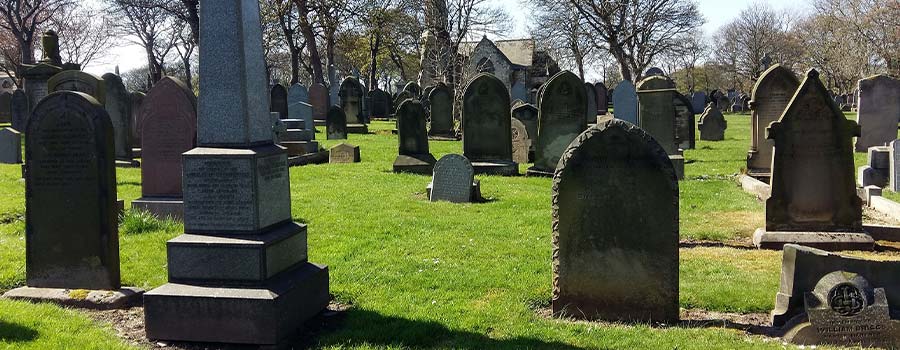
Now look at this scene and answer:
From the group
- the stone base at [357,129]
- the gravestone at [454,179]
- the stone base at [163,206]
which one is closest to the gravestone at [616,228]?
the gravestone at [454,179]

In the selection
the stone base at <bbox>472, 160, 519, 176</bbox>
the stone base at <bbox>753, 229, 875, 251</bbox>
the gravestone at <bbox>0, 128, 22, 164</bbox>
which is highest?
the gravestone at <bbox>0, 128, 22, 164</bbox>

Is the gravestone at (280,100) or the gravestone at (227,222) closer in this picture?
the gravestone at (227,222)

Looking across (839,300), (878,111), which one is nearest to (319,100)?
(878,111)

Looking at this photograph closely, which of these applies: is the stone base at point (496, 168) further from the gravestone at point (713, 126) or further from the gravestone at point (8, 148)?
the gravestone at point (713, 126)

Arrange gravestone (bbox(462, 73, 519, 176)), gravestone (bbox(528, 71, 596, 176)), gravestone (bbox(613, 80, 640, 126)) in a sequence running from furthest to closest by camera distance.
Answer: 1. gravestone (bbox(613, 80, 640, 126))
2. gravestone (bbox(462, 73, 519, 176))
3. gravestone (bbox(528, 71, 596, 176))

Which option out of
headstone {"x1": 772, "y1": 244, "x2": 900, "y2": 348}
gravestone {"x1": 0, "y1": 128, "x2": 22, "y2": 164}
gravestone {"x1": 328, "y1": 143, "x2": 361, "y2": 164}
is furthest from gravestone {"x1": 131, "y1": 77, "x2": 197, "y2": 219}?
gravestone {"x1": 0, "y1": 128, "x2": 22, "y2": 164}

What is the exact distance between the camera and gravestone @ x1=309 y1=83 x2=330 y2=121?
Result: 3344 centimetres

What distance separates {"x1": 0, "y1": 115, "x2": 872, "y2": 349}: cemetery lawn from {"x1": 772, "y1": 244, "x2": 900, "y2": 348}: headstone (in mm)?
314

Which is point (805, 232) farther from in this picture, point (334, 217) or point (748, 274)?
point (334, 217)

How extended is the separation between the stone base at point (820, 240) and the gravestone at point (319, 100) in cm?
2732

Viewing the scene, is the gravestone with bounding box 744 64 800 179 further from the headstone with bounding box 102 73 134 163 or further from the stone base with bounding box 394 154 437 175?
the headstone with bounding box 102 73 134 163

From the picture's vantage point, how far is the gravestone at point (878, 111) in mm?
17562

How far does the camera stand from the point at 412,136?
51.0 ft

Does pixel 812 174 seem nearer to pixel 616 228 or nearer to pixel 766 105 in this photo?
pixel 616 228
